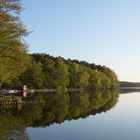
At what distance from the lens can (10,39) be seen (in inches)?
2645

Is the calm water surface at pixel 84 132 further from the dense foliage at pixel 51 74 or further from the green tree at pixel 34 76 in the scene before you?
the dense foliage at pixel 51 74

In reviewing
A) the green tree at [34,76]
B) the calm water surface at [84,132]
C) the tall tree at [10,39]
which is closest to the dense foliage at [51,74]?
the green tree at [34,76]

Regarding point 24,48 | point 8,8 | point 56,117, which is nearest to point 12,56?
point 24,48

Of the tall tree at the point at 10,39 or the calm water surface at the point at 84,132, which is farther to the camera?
the tall tree at the point at 10,39

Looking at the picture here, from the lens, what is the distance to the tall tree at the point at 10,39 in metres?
66.5

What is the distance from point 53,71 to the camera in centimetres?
16162

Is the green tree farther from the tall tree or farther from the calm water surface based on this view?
the calm water surface

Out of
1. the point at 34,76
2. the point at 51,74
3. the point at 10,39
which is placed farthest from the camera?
the point at 51,74

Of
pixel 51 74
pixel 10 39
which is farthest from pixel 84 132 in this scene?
pixel 51 74

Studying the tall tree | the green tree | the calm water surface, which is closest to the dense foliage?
the green tree

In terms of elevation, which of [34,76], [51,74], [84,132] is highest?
[51,74]

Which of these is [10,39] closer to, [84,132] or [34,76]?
[84,132]

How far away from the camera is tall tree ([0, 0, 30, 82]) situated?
66.5 metres

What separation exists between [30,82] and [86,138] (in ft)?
384
